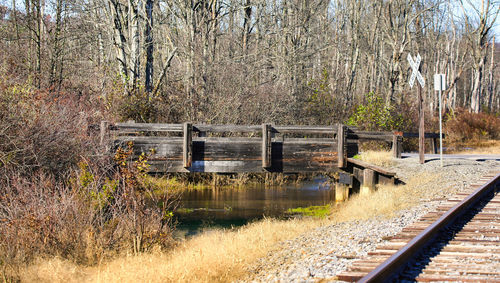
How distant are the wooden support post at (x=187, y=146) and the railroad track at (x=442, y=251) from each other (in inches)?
308

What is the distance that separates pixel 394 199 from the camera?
12000 mm

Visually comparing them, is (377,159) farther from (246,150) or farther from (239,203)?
(239,203)

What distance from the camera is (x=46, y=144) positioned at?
1129 centimetres

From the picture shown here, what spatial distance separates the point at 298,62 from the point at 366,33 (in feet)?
89.0

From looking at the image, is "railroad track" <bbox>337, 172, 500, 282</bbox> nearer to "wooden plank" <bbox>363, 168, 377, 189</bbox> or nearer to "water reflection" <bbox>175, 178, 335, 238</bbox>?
"wooden plank" <bbox>363, 168, 377, 189</bbox>

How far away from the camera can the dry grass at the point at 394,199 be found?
1102 centimetres

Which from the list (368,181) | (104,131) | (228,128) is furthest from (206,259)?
(368,181)

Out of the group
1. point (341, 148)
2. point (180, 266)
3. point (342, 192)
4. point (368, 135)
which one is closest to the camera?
point (180, 266)

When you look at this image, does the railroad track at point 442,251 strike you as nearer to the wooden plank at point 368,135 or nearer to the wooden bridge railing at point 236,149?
the wooden bridge railing at point 236,149

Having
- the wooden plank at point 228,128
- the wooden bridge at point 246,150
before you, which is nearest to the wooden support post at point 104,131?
the wooden bridge at point 246,150

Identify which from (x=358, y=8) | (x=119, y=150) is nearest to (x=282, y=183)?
(x=119, y=150)

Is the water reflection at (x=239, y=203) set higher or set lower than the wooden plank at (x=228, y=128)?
lower

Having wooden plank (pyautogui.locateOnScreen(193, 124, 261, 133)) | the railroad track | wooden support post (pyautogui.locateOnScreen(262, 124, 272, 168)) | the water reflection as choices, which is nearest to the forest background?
the water reflection

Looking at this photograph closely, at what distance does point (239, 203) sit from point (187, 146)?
153 inches
